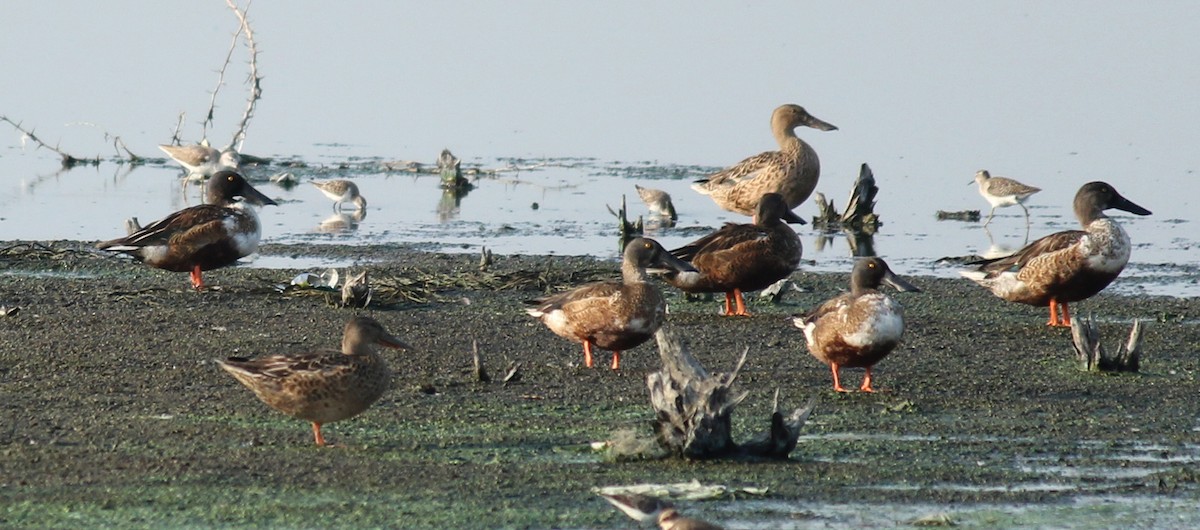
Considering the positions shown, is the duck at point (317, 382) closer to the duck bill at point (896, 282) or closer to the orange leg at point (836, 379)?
the orange leg at point (836, 379)

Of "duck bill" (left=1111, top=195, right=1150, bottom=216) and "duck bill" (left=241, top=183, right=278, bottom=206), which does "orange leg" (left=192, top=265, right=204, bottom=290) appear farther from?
"duck bill" (left=1111, top=195, right=1150, bottom=216)

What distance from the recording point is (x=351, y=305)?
42.8 feet

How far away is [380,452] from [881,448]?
232 cm

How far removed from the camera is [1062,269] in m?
12.8

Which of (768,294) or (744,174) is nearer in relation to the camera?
(768,294)

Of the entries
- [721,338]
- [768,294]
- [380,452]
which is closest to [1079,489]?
[380,452]

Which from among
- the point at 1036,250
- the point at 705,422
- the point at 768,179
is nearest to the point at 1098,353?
the point at 1036,250

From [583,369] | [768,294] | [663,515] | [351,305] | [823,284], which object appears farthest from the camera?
[823,284]

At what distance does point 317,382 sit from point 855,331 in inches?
121

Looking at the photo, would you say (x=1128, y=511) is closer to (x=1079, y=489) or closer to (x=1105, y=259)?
(x=1079, y=489)

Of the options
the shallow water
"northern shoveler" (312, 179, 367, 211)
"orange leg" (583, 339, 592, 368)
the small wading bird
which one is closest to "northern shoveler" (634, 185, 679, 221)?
the shallow water

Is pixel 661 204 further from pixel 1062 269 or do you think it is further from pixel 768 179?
pixel 1062 269

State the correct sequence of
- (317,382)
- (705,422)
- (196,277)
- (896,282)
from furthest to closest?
(196,277) → (896,282) → (317,382) → (705,422)

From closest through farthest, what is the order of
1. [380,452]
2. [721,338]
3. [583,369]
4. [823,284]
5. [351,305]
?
[380,452] → [583,369] → [721,338] → [351,305] → [823,284]
